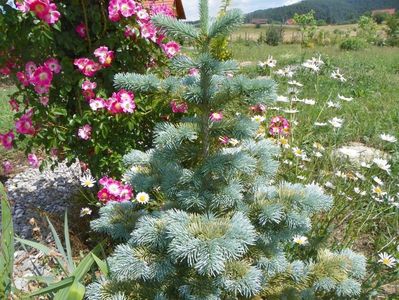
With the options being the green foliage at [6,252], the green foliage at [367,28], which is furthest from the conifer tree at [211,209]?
the green foliage at [367,28]

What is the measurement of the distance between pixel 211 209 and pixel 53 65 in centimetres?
145

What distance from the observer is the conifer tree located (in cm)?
136

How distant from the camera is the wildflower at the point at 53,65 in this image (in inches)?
93.7

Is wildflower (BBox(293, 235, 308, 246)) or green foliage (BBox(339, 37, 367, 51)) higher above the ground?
wildflower (BBox(293, 235, 308, 246))

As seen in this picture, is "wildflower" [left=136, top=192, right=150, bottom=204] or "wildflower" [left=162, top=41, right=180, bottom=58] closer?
"wildflower" [left=136, top=192, right=150, bottom=204]

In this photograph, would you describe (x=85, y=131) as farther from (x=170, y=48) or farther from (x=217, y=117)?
(x=217, y=117)

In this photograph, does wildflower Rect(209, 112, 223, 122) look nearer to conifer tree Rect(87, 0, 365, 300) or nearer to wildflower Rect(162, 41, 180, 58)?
conifer tree Rect(87, 0, 365, 300)

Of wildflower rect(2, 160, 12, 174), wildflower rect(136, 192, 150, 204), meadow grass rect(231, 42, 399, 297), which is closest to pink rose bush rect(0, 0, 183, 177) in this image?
wildflower rect(136, 192, 150, 204)

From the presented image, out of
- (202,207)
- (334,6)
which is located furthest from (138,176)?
(334,6)

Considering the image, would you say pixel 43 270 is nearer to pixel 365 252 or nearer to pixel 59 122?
pixel 59 122

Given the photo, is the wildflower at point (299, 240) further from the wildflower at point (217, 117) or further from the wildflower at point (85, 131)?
the wildflower at point (85, 131)

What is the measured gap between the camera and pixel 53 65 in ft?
7.84

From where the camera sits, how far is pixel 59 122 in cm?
258

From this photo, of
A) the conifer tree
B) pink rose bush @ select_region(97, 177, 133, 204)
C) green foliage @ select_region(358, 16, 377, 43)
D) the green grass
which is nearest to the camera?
the conifer tree
